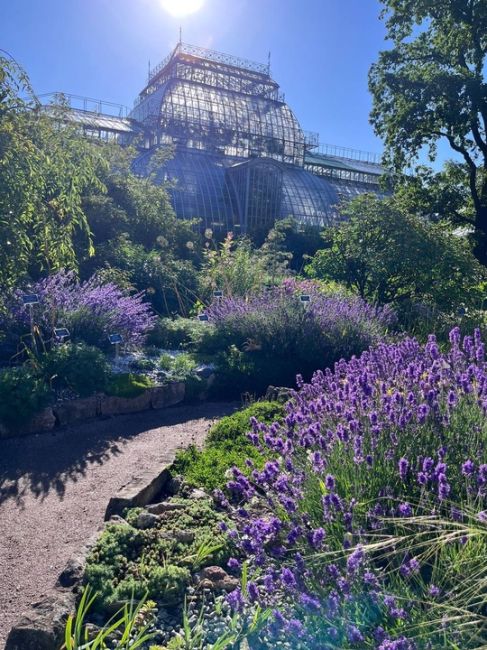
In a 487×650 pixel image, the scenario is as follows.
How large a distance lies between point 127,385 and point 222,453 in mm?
2087

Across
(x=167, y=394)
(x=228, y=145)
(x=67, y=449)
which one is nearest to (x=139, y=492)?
(x=67, y=449)

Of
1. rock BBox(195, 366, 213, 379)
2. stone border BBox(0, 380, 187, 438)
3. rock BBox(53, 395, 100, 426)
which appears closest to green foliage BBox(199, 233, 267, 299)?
rock BBox(195, 366, 213, 379)

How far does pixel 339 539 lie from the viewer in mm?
2361

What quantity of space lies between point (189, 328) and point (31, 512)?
4910 mm

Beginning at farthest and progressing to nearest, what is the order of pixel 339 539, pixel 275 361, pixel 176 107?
pixel 176 107, pixel 275 361, pixel 339 539

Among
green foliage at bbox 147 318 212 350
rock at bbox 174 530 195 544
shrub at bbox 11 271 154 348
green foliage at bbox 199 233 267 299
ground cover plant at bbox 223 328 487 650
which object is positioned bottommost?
rock at bbox 174 530 195 544

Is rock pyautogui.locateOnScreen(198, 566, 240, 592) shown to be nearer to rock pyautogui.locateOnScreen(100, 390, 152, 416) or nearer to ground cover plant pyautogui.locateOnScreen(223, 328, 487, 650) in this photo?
ground cover plant pyautogui.locateOnScreen(223, 328, 487, 650)

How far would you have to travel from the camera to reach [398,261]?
362 inches

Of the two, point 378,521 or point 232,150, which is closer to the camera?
point 378,521

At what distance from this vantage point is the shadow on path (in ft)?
13.9

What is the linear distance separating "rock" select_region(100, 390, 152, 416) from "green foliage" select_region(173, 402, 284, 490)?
1.35 m

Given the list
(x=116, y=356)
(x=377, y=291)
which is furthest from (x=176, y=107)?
(x=116, y=356)

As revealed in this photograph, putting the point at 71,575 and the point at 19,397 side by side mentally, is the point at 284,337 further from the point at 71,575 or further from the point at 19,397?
the point at 71,575

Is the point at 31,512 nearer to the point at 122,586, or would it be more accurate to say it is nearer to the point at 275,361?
the point at 122,586
